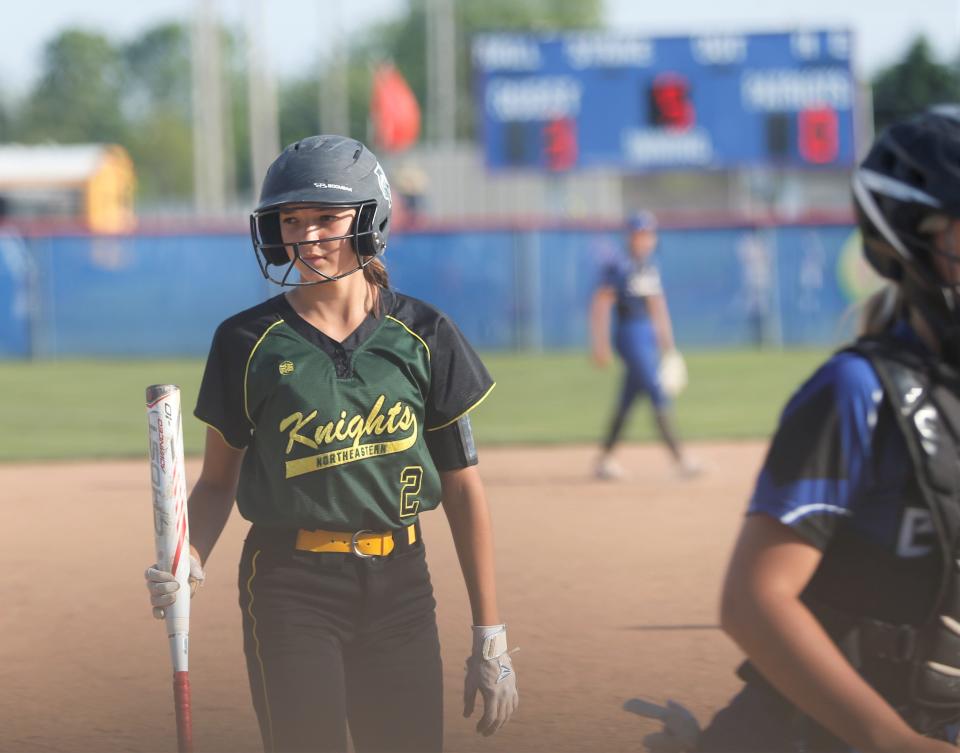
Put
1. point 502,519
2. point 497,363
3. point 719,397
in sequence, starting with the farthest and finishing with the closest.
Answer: point 497,363 < point 719,397 < point 502,519

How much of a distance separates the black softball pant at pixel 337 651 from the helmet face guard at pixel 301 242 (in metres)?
0.60

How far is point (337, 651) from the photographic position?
11.3ft

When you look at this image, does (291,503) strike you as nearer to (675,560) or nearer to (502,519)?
(675,560)

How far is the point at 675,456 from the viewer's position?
11.8 meters

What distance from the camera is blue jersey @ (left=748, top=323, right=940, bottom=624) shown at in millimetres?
2289

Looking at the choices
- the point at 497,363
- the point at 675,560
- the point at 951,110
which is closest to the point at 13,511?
the point at 675,560

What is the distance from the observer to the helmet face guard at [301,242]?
3568 millimetres

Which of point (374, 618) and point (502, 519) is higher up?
point (374, 618)

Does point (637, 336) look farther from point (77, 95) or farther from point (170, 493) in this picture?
point (77, 95)

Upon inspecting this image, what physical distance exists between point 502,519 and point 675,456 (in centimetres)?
220

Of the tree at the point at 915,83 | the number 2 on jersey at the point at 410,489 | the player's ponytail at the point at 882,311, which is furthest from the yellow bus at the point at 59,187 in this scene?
the player's ponytail at the point at 882,311

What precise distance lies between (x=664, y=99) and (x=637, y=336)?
15288mm

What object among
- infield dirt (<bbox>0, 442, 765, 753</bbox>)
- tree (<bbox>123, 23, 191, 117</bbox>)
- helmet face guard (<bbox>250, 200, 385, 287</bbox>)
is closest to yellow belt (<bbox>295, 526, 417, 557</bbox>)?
helmet face guard (<bbox>250, 200, 385, 287</bbox>)

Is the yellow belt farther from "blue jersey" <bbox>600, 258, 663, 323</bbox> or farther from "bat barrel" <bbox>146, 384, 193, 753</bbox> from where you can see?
"blue jersey" <bbox>600, 258, 663, 323</bbox>
